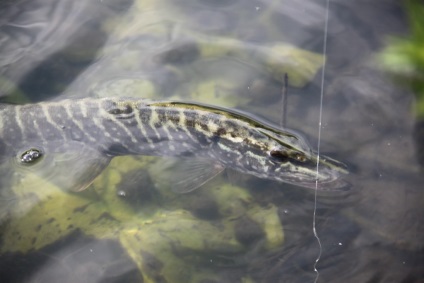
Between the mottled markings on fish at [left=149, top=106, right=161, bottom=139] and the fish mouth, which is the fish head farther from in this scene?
the mottled markings on fish at [left=149, top=106, right=161, bottom=139]

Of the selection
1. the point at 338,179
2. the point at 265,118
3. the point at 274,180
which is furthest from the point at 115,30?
the point at 338,179

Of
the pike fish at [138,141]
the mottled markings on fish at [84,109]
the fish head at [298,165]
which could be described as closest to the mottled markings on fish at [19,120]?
the pike fish at [138,141]

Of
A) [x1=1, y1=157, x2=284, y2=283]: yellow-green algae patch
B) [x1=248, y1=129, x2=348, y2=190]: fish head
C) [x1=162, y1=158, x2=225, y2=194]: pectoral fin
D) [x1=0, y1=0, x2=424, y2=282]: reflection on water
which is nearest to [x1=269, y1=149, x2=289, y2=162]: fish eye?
[x1=248, y1=129, x2=348, y2=190]: fish head

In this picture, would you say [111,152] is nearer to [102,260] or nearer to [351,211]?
[102,260]

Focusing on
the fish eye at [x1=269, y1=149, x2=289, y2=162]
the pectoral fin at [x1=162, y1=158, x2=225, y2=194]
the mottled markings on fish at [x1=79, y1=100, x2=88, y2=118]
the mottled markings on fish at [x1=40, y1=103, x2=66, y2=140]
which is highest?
the mottled markings on fish at [x1=79, y1=100, x2=88, y2=118]

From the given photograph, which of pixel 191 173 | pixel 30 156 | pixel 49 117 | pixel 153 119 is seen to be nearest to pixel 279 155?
pixel 191 173

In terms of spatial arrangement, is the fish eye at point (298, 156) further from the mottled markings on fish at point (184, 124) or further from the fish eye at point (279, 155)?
the mottled markings on fish at point (184, 124)

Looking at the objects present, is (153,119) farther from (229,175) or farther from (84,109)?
(229,175)
